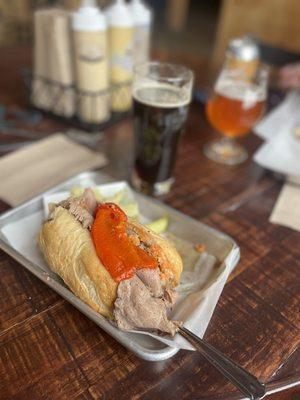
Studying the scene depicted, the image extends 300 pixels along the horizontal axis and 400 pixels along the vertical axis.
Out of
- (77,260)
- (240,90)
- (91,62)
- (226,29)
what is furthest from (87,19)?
(226,29)

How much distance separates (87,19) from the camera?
1.00 metres

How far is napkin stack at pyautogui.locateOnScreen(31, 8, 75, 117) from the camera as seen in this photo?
1.07 meters

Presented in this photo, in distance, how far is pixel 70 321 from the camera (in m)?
0.58

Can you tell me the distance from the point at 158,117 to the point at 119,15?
1.49 ft

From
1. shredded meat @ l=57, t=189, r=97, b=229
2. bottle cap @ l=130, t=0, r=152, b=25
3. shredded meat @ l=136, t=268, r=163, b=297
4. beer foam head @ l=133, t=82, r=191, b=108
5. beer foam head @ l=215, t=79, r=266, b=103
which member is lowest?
shredded meat @ l=136, t=268, r=163, b=297

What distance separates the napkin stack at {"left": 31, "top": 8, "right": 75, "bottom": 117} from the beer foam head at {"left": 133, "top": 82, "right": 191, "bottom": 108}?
0.35 metres

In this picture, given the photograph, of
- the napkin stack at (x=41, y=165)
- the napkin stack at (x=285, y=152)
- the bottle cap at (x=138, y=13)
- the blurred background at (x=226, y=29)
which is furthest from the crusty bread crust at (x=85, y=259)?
the blurred background at (x=226, y=29)

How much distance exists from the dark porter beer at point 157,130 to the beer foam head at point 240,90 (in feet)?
0.72

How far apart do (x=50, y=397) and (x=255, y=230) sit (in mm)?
541

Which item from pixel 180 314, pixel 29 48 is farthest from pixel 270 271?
pixel 29 48

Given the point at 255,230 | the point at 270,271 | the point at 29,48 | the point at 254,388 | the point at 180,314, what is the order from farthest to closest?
the point at 29,48 < the point at 255,230 < the point at 270,271 < the point at 180,314 < the point at 254,388

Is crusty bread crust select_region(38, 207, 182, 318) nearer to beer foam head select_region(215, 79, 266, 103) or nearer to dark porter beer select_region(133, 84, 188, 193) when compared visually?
dark porter beer select_region(133, 84, 188, 193)

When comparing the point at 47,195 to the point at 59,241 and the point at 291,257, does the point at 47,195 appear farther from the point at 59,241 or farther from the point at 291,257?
the point at 291,257

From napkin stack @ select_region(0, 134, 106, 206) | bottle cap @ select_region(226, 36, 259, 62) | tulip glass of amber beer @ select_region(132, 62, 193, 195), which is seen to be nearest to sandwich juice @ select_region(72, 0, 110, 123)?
napkin stack @ select_region(0, 134, 106, 206)
